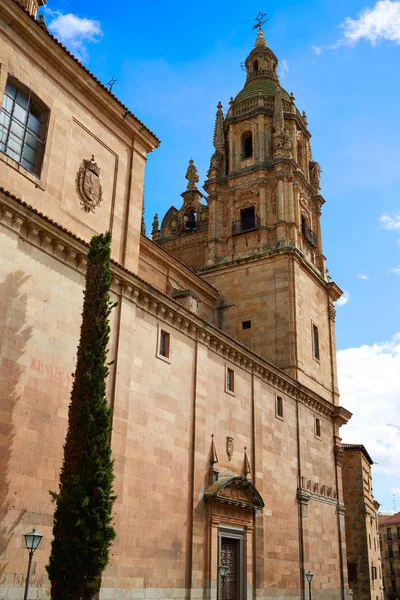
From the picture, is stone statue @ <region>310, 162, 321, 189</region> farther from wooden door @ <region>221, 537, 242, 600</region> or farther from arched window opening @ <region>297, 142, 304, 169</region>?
wooden door @ <region>221, 537, 242, 600</region>

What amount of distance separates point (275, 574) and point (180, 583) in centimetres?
641

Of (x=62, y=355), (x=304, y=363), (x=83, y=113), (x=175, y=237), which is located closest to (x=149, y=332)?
(x=62, y=355)

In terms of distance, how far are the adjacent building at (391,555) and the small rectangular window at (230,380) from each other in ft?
209

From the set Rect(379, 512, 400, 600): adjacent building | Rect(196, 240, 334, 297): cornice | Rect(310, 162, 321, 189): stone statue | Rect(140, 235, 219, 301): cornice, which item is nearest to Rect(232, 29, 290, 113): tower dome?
Rect(310, 162, 321, 189): stone statue

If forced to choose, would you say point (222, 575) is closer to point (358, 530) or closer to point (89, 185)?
point (89, 185)

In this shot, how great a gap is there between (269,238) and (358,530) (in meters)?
18.8

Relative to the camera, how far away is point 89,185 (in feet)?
60.5

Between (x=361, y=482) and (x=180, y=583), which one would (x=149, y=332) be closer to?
(x=180, y=583)

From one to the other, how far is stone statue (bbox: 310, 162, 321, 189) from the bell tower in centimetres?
6

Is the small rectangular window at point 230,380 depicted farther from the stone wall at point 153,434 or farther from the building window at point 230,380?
the stone wall at point 153,434

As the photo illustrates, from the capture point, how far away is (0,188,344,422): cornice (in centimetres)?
1470

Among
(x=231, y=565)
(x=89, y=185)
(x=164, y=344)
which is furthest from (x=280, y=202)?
(x=231, y=565)

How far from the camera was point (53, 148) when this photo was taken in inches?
686

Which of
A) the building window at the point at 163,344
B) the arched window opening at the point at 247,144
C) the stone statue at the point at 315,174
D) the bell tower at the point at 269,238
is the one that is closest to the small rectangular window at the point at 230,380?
the building window at the point at 163,344
